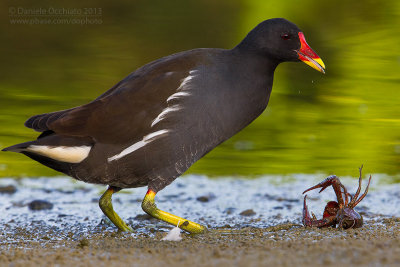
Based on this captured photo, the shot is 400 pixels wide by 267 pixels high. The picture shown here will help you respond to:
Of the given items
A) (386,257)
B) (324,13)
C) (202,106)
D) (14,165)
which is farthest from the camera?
(324,13)

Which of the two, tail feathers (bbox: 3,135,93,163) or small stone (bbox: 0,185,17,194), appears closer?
tail feathers (bbox: 3,135,93,163)

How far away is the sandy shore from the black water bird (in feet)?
1.56

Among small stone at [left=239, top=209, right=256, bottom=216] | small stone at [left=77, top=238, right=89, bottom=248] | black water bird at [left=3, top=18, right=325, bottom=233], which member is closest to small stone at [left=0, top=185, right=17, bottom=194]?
black water bird at [left=3, top=18, right=325, bottom=233]

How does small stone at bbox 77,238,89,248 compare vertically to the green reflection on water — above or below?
below

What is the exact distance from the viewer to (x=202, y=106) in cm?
465

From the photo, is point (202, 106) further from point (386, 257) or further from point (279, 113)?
point (279, 113)

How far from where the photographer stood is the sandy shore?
10.7 feet

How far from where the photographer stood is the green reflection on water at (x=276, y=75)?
706cm

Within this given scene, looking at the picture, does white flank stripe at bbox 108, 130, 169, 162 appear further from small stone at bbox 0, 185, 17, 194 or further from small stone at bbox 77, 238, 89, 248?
small stone at bbox 0, 185, 17, 194

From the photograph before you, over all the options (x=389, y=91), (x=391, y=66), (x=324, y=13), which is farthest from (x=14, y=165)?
(x=324, y=13)

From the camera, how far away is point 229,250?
365cm

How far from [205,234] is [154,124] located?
0.86 meters

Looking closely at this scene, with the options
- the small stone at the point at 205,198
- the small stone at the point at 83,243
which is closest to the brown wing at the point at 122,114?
the small stone at the point at 83,243

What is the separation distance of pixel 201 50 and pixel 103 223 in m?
1.59
